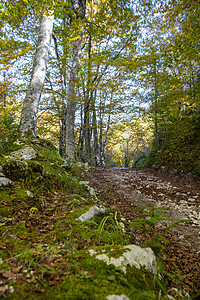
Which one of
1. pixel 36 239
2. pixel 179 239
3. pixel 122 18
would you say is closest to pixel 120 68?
pixel 122 18

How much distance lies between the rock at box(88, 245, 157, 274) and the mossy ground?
0.14 ft

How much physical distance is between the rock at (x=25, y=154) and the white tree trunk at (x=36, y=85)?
1254 millimetres

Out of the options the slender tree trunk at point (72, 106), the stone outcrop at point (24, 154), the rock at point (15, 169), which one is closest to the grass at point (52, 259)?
the rock at point (15, 169)

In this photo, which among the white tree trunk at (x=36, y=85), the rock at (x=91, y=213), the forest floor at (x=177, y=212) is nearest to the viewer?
the forest floor at (x=177, y=212)

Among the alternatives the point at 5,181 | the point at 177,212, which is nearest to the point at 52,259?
the point at 5,181

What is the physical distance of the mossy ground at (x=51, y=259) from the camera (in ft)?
2.81

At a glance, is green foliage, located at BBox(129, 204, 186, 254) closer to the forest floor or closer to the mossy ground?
the forest floor

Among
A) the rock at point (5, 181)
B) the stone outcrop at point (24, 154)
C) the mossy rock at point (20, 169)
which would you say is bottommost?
the rock at point (5, 181)

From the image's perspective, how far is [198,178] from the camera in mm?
6281

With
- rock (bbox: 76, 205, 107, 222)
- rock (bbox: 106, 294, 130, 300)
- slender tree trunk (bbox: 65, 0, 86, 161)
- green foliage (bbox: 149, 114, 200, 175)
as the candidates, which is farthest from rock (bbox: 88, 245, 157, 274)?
green foliage (bbox: 149, 114, 200, 175)

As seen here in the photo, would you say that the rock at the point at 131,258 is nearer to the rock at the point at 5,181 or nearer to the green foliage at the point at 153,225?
the green foliage at the point at 153,225

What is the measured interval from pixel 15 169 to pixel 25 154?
732 mm

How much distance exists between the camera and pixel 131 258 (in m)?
1.26

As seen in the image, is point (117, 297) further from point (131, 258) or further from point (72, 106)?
point (72, 106)
